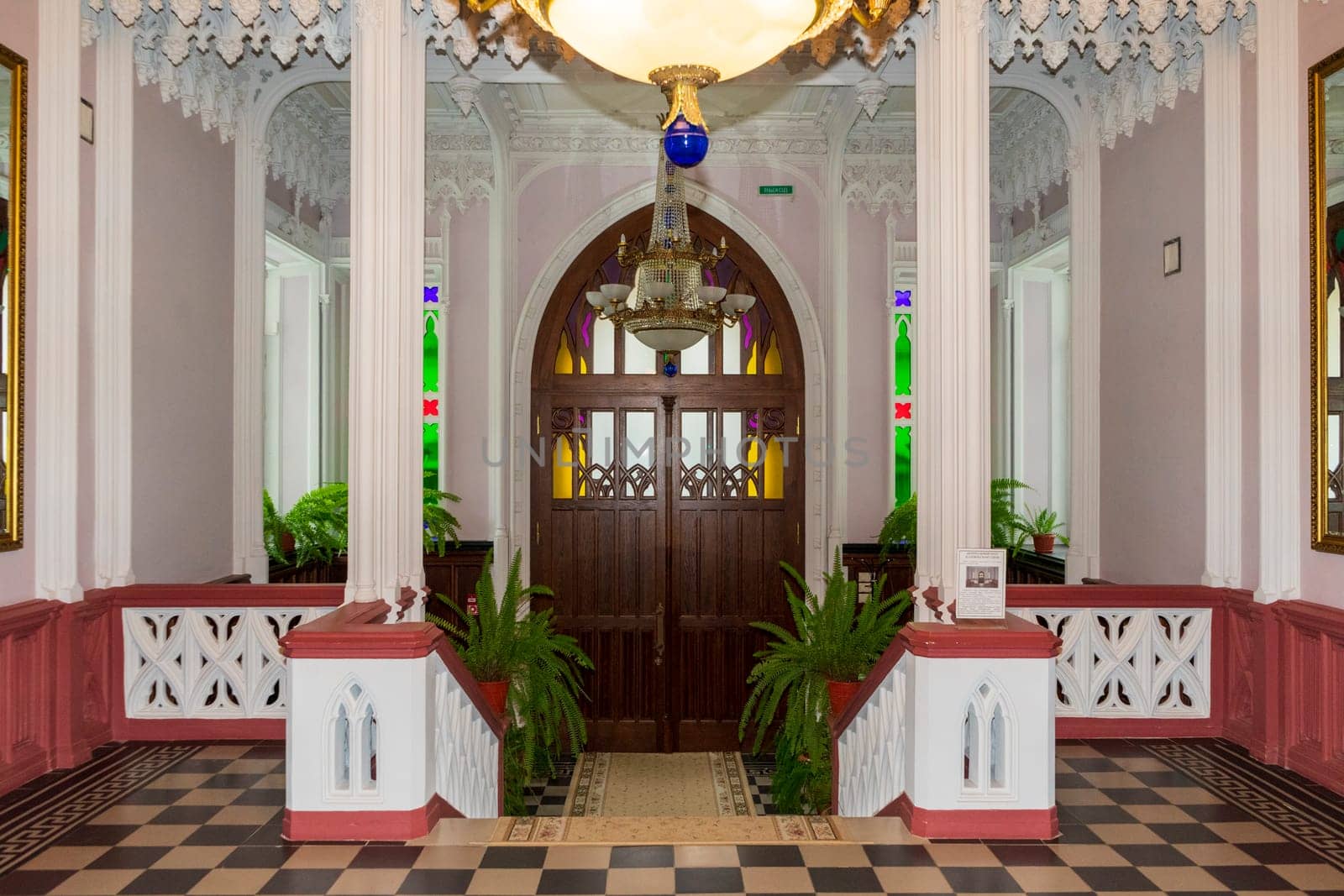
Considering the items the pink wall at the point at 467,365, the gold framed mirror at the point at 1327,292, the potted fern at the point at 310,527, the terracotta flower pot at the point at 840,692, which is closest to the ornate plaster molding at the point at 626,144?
the pink wall at the point at 467,365

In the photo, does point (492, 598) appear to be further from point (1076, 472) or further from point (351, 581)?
point (1076, 472)

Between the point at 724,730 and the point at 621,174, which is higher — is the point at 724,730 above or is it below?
below

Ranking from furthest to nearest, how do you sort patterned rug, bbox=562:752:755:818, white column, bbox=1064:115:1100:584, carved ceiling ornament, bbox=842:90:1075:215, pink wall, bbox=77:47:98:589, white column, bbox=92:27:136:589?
carved ceiling ornament, bbox=842:90:1075:215, patterned rug, bbox=562:752:755:818, white column, bbox=1064:115:1100:584, white column, bbox=92:27:136:589, pink wall, bbox=77:47:98:589

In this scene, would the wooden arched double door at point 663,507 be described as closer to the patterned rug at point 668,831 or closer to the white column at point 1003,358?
the white column at point 1003,358

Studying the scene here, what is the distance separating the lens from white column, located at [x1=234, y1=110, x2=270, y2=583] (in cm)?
731

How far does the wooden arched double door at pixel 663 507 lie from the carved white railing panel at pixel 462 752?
3.69 m

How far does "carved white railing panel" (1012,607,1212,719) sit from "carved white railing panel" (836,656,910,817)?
4.20ft

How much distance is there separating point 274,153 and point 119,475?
11.2 feet

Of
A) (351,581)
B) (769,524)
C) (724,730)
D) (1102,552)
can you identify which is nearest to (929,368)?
(1102,552)

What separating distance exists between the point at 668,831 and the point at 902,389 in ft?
18.7

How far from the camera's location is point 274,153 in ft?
Result: 27.1

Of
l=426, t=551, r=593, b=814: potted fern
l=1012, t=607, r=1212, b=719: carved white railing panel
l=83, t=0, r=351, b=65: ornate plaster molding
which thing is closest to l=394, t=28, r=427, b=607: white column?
l=83, t=0, r=351, b=65: ornate plaster molding

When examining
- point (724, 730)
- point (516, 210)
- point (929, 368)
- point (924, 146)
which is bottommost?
point (724, 730)

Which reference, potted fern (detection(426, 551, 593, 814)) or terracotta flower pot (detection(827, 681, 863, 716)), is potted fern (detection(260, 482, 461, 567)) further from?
terracotta flower pot (detection(827, 681, 863, 716))
